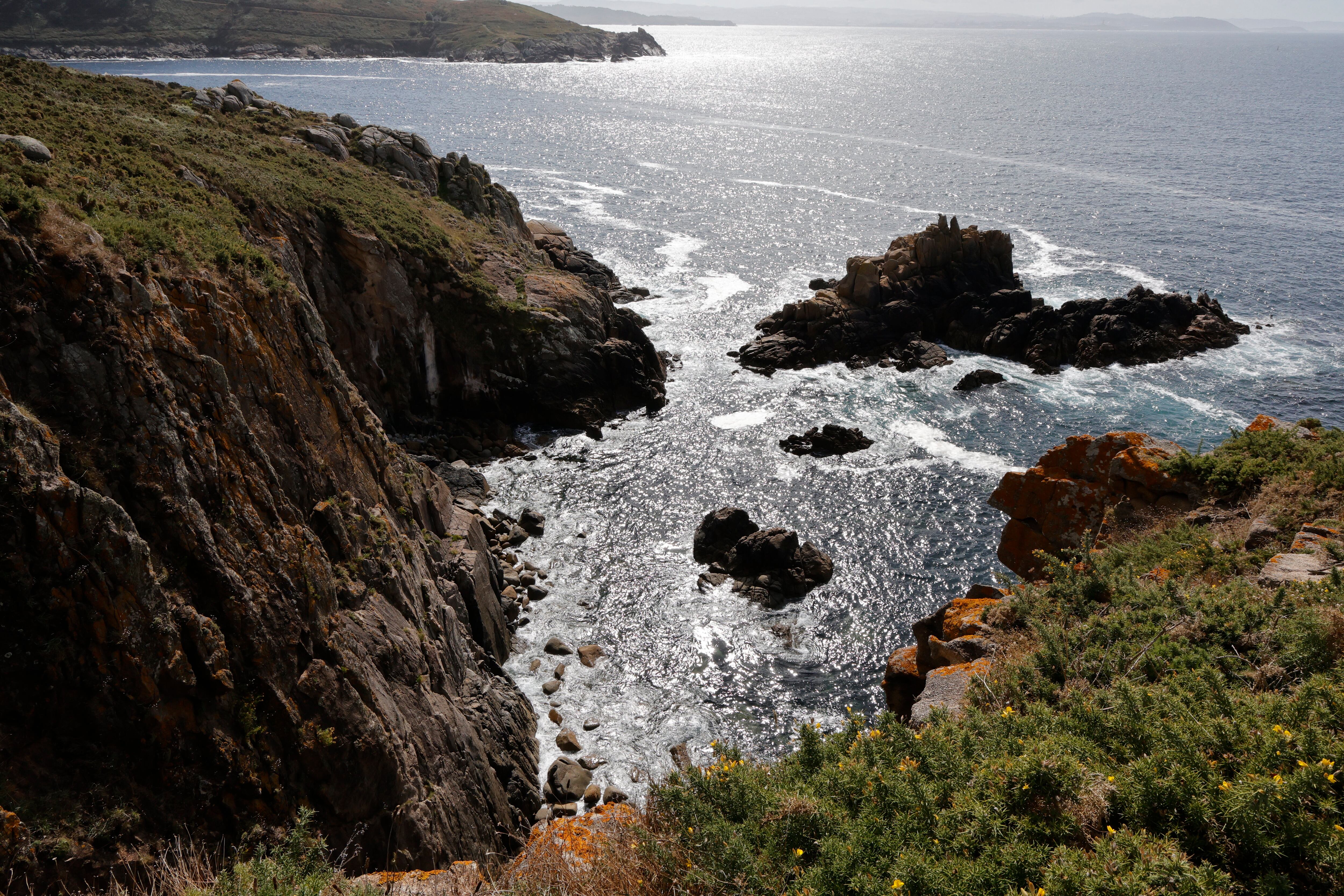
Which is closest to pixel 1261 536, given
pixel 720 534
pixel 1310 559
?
pixel 1310 559

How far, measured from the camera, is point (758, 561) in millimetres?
29344

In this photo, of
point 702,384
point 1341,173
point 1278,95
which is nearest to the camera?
point 702,384

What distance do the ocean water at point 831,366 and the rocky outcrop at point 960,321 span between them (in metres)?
1.80

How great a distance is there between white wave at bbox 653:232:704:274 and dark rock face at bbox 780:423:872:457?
29.7 metres

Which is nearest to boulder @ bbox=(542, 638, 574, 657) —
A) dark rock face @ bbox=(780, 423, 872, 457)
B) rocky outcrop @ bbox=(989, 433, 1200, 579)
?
rocky outcrop @ bbox=(989, 433, 1200, 579)

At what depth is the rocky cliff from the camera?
9.70 metres

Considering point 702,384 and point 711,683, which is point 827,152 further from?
point 711,683

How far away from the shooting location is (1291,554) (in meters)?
13.3

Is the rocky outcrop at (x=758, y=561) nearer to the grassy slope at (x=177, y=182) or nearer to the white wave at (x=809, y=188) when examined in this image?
the grassy slope at (x=177, y=182)

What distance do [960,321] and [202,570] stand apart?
51.7 m

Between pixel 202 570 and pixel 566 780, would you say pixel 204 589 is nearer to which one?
pixel 202 570

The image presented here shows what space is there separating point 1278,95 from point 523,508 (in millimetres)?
212640

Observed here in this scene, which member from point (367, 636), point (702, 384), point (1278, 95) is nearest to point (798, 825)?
point (367, 636)

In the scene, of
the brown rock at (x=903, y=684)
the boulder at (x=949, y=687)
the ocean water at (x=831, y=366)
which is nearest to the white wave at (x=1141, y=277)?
the ocean water at (x=831, y=366)
